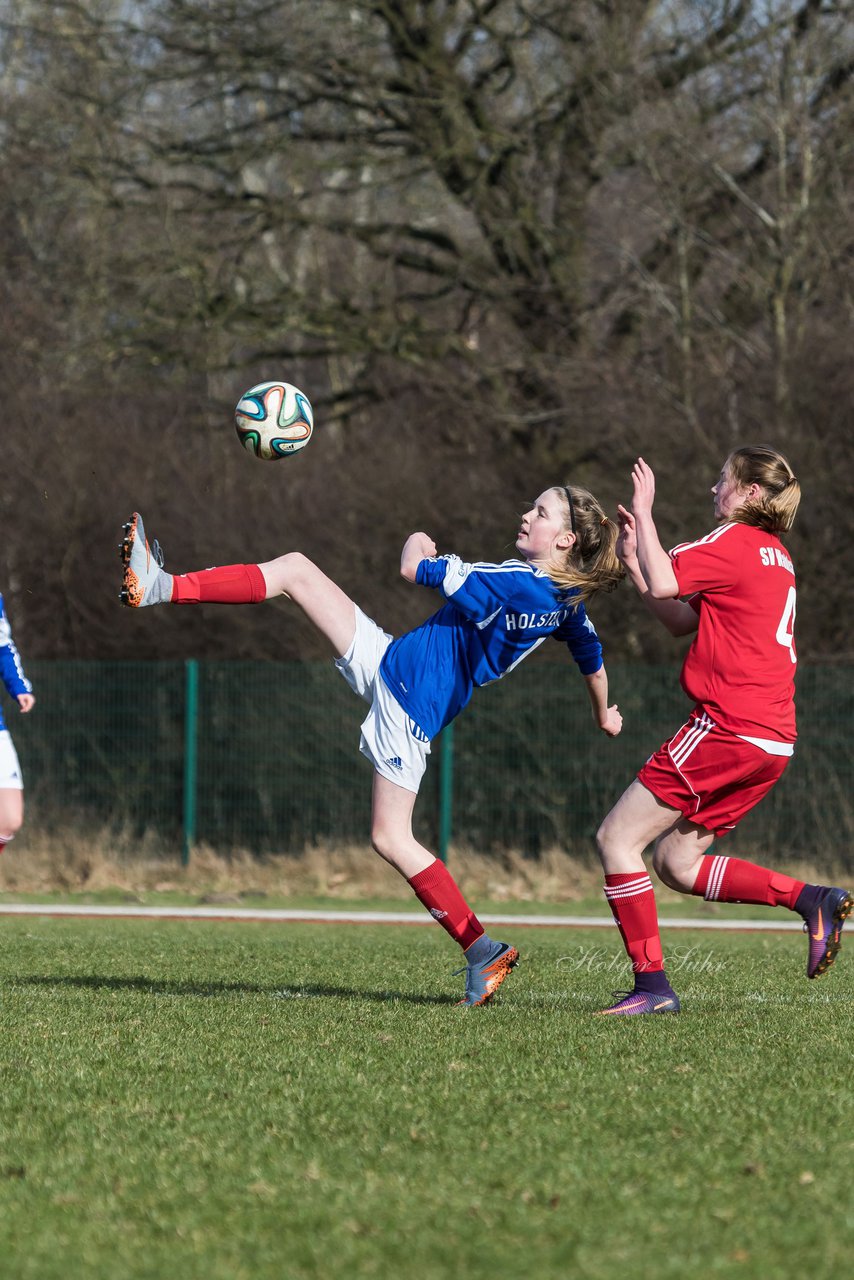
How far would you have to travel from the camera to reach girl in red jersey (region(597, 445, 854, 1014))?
656 cm

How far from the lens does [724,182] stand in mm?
20188

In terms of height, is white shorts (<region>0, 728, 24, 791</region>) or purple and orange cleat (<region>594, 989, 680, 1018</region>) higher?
white shorts (<region>0, 728, 24, 791</region>)

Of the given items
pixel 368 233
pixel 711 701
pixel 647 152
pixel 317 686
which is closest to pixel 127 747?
pixel 317 686

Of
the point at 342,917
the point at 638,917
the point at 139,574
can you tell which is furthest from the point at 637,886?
the point at 342,917

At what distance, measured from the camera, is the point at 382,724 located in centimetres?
710

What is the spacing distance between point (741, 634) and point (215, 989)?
2849 millimetres

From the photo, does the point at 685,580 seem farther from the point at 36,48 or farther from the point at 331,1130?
the point at 36,48

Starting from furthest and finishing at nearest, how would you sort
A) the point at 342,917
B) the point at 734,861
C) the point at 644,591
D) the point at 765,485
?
the point at 342,917 → the point at 734,861 → the point at 765,485 → the point at 644,591

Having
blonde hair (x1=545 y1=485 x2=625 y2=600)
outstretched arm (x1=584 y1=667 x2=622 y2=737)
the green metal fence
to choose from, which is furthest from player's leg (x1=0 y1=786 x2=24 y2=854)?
the green metal fence

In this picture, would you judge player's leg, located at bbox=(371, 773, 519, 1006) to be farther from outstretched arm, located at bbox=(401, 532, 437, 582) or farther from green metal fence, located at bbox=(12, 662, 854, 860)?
green metal fence, located at bbox=(12, 662, 854, 860)

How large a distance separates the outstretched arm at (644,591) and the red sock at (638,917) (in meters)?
1.01

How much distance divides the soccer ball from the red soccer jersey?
2.41m

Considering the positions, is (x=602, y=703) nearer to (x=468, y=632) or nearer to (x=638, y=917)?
(x=468, y=632)

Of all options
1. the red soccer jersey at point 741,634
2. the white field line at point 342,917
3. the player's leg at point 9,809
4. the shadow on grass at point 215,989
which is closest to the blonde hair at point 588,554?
the red soccer jersey at point 741,634
